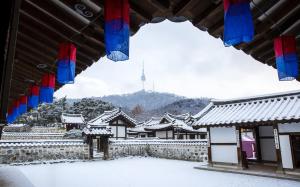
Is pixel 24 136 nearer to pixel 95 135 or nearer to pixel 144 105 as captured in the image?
pixel 95 135

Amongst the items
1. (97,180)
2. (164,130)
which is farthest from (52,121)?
(97,180)

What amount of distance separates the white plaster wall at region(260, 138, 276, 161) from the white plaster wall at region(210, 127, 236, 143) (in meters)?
3.38

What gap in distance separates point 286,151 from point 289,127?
1196 millimetres

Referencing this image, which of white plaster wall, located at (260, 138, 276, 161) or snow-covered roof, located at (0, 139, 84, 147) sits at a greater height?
snow-covered roof, located at (0, 139, 84, 147)

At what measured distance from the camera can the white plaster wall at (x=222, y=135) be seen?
14.4 metres

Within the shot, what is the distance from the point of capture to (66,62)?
4250 mm

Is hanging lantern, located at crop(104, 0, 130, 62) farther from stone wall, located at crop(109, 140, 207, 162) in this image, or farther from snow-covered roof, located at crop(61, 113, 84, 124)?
snow-covered roof, located at crop(61, 113, 84, 124)

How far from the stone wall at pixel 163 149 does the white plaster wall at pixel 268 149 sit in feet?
14.5

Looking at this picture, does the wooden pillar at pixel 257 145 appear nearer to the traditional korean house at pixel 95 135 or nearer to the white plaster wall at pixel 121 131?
the traditional korean house at pixel 95 135

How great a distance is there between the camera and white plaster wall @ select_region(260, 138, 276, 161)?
15.7 metres

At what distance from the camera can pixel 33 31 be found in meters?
4.17

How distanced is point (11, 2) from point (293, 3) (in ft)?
11.7

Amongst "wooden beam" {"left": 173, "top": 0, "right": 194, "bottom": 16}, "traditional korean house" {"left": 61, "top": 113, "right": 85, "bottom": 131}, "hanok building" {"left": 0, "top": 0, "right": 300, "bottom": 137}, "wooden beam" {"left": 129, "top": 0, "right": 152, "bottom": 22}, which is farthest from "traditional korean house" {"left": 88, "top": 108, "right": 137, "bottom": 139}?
"wooden beam" {"left": 173, "top": 0, "right": 194, "bottom": 16}

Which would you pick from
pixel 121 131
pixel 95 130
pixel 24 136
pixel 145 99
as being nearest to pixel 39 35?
pixel 95 130
